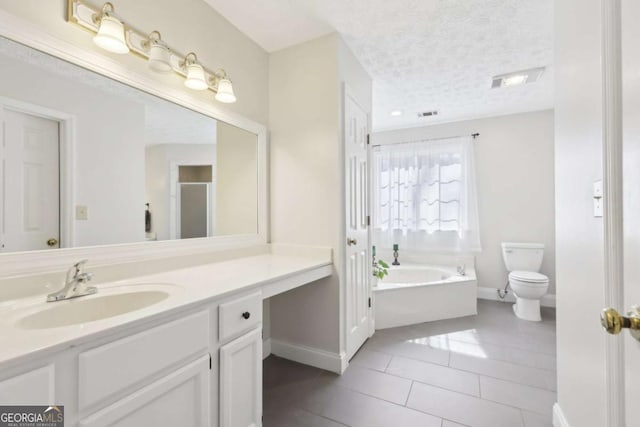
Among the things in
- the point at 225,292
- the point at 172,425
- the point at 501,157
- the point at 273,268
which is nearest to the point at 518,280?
the point at 501,157

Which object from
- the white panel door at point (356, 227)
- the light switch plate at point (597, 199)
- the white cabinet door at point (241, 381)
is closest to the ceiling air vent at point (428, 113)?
the white panel door at point (356, 227)

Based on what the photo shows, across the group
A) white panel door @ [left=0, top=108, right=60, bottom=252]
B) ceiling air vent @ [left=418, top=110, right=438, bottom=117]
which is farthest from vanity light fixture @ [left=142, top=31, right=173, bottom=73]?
ceiling air vent @ [left=418, top=110, right=438, bottom=117]

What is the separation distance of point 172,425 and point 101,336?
0.44m

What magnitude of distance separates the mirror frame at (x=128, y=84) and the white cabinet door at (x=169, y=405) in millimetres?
677

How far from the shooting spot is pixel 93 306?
3.55 ft

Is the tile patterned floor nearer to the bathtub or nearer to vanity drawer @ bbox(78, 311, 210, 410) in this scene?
the bathtub

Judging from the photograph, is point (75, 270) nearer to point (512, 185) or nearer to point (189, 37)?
point (189, 37)

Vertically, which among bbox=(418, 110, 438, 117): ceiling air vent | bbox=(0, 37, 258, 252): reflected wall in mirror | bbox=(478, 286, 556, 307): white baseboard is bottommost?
bbox=(478, 286, 556, 307): white baseboard

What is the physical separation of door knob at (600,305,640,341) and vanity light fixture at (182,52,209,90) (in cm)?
185

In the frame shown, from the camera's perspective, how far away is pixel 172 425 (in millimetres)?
944

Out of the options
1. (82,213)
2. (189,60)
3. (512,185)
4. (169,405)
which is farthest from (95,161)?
(512,185)

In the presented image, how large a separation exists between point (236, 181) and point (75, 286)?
1.15 meters

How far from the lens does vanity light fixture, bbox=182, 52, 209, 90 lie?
1541mm

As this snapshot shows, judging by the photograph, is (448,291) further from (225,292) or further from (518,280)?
(225,292)
